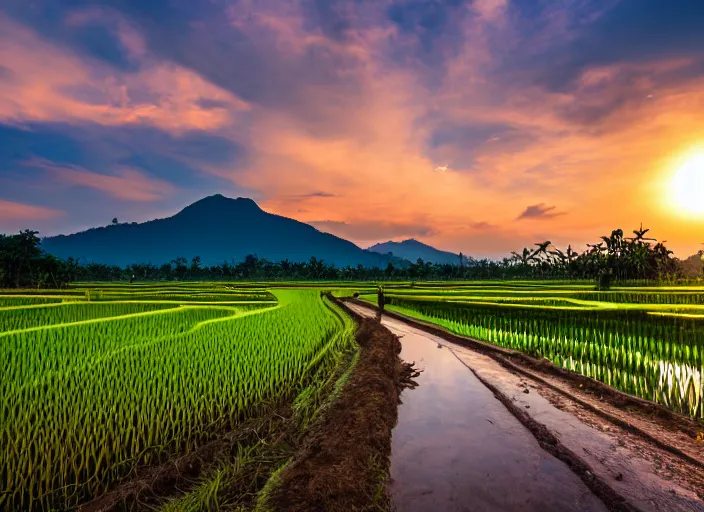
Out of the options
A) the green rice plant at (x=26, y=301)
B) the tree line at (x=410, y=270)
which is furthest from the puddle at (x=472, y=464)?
the tree line at (x=410, y=270)

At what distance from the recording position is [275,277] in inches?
3022

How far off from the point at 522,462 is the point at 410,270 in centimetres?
6953

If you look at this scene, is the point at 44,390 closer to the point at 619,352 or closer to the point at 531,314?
the point at 619,352

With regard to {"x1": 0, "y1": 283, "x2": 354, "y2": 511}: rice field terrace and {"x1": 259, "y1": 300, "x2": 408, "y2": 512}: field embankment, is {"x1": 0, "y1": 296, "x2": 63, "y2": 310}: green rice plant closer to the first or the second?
{"x1": 0, "y1": 283, "x2": 354, "y2": 511}: rice field terrace

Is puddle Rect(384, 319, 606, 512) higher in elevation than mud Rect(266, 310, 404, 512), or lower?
lower

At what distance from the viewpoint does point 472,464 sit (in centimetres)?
415

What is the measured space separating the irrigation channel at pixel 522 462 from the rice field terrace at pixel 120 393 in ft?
6.51

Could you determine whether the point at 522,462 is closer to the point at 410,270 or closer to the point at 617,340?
the point at 617,340

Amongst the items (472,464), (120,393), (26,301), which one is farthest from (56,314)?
(472,464)

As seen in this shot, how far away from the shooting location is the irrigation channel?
3.47 m

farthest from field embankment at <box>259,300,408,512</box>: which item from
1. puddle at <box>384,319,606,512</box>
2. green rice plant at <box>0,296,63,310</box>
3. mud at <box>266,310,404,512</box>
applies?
green rice plant at <box>0,296,63,310</box>

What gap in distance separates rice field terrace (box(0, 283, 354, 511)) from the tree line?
1251 inches

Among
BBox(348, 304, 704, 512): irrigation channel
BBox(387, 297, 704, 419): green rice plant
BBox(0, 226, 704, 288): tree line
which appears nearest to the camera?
BBox(348, 304, 704, 512): irrigation channel

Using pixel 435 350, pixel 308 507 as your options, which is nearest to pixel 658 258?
pixel 435 350
